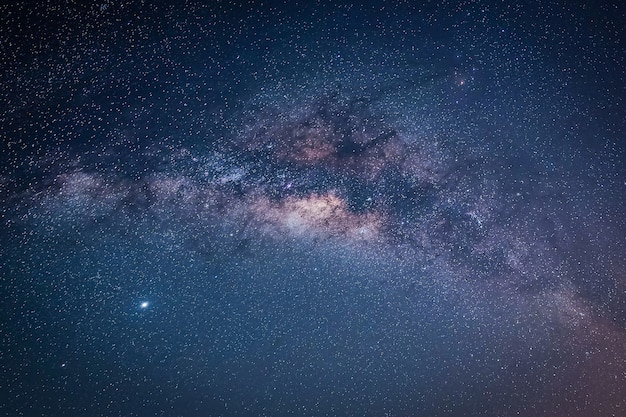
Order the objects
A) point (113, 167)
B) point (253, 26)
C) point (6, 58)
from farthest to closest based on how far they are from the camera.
Result: point (113, 167)
point (253, 26)
point (6, 58)

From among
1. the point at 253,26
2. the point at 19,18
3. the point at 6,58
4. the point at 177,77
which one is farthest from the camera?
the point at 177,77

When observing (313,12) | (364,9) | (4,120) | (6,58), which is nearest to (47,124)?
(4,120)

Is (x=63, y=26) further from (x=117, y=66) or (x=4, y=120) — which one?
(x=4, y=120)

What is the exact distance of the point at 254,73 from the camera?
2.58m

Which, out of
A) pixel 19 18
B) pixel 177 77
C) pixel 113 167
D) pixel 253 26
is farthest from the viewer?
pixel 113 167

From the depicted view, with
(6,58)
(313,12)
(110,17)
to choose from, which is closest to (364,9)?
(313,12)

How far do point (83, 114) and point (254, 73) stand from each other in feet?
4.06

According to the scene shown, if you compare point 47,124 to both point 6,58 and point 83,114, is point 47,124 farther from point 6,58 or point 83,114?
point 6,58

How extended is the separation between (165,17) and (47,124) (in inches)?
45.3

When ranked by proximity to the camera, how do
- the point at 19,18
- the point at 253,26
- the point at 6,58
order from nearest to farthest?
the point at 19,18 → the point at 6,58 → the point at 253,26

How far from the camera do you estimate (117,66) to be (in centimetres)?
234

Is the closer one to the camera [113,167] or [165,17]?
[165,17]

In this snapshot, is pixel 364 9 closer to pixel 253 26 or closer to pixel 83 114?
pixel 253 26

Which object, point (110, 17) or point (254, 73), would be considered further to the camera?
point (254, 73)
